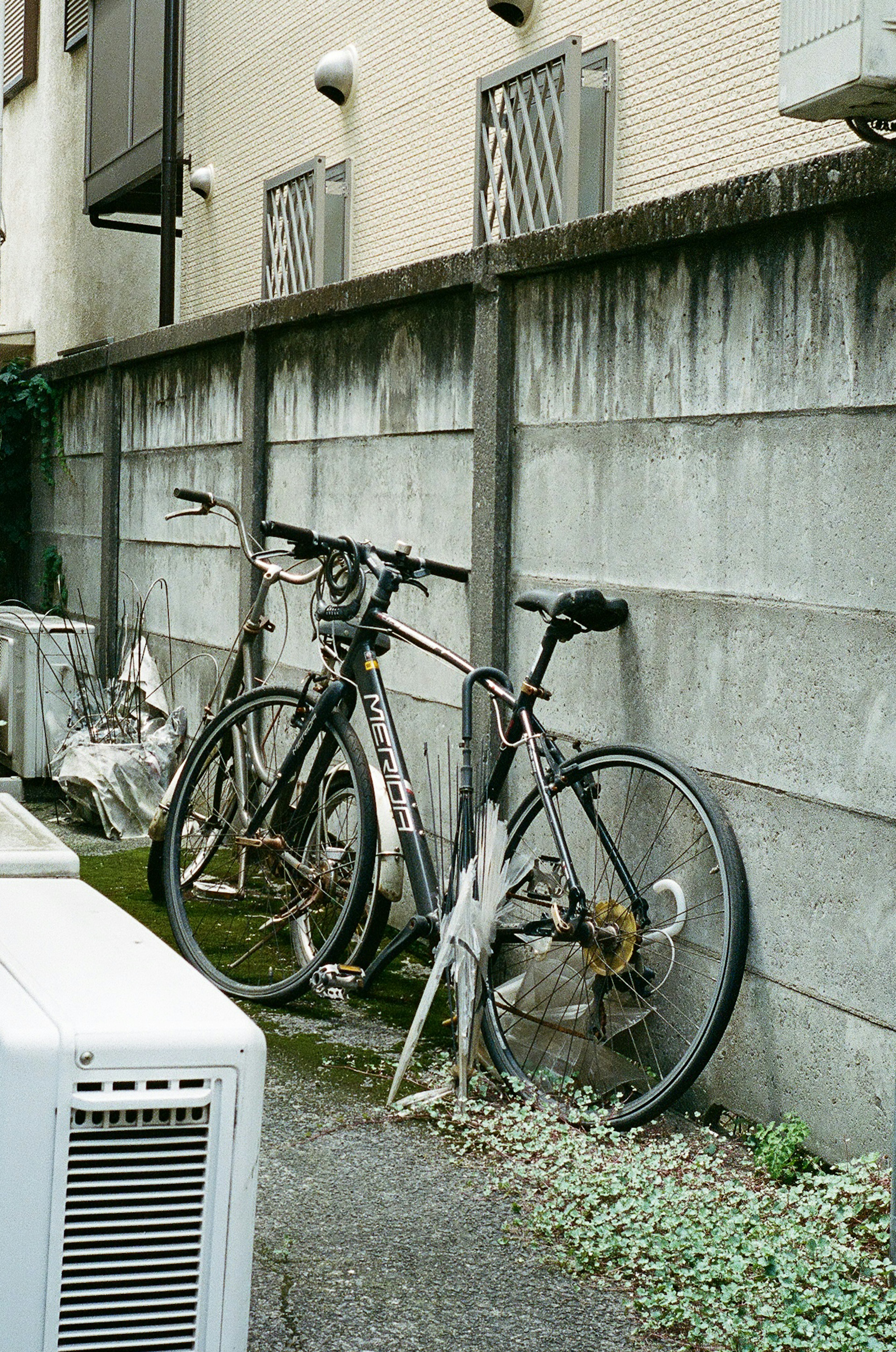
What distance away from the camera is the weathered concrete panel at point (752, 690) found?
333cm

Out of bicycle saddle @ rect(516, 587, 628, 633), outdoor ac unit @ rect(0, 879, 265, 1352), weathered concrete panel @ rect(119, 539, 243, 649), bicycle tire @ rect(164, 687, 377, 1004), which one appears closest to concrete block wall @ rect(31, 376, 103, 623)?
weathered concrete panel @ rect(119, 539, 243, 649)

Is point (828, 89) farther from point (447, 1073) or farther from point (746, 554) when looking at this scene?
point (447, 1073)

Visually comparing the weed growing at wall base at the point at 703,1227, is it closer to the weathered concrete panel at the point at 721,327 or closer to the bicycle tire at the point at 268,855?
the bicycle tire at the point at 268,855

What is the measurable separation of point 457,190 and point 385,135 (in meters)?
1.27

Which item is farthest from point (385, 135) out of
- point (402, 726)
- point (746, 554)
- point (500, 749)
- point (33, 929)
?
point (33, 929)

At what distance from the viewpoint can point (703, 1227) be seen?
312cm

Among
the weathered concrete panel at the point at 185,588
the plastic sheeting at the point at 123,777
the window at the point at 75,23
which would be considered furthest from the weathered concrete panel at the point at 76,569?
the window at the point at 75,23

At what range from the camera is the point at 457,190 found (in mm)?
9500

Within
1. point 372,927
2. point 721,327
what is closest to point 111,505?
point 372,927

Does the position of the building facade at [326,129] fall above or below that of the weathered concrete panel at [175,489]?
above

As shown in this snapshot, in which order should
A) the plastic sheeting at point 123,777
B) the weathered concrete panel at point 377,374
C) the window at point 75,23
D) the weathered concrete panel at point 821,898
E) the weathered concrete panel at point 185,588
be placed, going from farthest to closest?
the window at point 75,23 < the weathered concrete panel at point 185,588 < the plastic sheeting at point 123,777 < the weathered concrete panel at point 377,374 < the weathered concrete panel at point 821,898

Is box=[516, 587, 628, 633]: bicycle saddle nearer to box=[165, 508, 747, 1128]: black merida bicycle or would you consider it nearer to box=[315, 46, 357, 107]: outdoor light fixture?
box=[165, 508, 747, 1128]: black merida bicycle

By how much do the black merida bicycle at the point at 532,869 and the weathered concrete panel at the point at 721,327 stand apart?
61cm

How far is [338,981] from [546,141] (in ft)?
16.9
